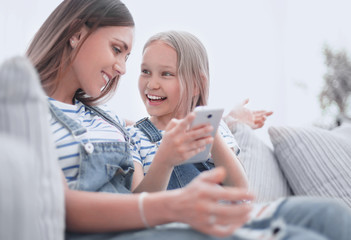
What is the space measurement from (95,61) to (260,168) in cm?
87

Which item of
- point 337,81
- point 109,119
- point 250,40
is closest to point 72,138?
point 109,119

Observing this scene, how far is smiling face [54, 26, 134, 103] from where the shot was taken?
1.11m

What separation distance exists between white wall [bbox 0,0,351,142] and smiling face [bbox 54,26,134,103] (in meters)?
0.65

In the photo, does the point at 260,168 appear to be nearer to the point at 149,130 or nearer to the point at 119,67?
the point at 149,130

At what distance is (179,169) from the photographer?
1292 mm

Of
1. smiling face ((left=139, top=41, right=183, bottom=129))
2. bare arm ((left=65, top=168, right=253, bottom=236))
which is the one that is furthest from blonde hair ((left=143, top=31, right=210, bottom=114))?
bare arm ((left=65, top=168, right=253, bottom=236))

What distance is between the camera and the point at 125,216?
0.69 m

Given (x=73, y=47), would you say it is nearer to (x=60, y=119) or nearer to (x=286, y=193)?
(x=60, y=119)

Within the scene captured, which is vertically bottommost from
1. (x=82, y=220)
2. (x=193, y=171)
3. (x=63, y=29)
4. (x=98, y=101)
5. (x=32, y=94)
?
(x=193, y=171)

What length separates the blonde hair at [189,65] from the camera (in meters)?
1.42

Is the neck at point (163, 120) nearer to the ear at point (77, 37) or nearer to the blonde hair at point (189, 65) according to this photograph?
the blonde hair at point (189, 65)

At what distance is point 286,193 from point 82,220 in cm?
112

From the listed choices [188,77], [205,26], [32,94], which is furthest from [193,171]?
[205,26]

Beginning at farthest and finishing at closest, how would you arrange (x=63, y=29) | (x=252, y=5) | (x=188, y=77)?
(x=252, y=5), (x=188, y=77), (x=63, y=29)
